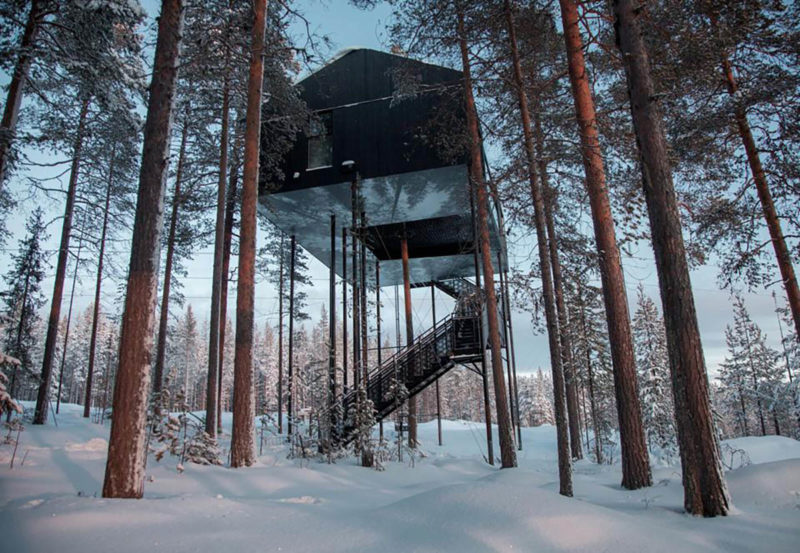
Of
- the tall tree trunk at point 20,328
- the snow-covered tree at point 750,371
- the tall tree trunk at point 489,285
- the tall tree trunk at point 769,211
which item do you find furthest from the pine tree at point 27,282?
the snow-covered tree at point 750,371

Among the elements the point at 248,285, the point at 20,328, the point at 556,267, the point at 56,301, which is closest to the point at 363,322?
the point at 248,285

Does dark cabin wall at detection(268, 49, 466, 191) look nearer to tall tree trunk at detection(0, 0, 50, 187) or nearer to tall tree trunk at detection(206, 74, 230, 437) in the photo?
tall tree trunk at detection(206, 74, 230, 437)

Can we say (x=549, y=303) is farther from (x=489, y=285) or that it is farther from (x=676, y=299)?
(x=489, y=285)

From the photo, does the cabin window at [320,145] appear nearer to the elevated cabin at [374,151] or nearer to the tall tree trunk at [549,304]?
the elevated cabin at [374,151]

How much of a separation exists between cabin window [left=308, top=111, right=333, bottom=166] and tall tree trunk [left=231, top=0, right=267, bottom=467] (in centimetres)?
426

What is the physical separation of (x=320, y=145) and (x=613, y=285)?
9.68m

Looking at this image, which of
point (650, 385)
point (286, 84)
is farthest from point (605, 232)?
point (650, 385)

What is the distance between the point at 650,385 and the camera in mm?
23188

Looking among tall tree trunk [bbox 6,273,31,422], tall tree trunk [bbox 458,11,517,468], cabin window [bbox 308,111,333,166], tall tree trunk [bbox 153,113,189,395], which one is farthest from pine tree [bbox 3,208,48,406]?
tall tree trunk [bbox 458,11,517,468]

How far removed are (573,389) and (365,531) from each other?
49.0 ft

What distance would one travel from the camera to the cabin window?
1289 centimetres

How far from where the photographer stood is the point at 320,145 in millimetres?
13078

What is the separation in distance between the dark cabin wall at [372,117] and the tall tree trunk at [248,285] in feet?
11.5

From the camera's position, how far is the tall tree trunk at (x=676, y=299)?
13.6ft
